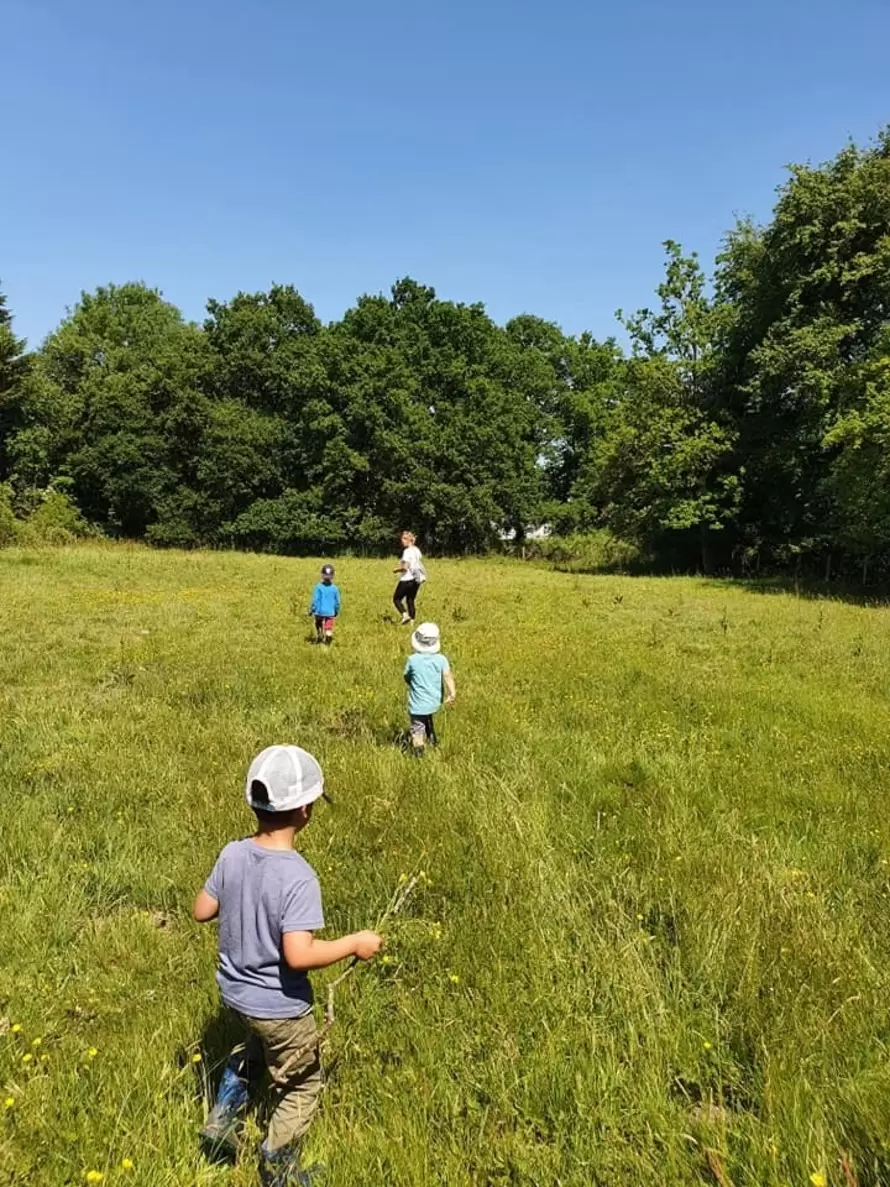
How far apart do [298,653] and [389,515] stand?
34.9 m

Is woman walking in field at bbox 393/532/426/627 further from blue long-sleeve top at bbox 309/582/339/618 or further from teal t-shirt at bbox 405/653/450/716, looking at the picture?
teal t-shirt at bbox 405/653/450/716

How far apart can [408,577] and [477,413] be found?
3249 centimetres

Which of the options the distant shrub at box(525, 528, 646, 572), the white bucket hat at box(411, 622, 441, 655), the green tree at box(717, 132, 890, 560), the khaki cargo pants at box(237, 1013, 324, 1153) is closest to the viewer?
the khaki cargo pants at box(237, 1013, 324, 1153)

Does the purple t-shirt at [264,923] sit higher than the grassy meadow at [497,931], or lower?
higher

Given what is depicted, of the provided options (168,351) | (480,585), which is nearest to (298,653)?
(480,585)

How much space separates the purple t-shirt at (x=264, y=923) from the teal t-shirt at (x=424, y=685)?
4712mm

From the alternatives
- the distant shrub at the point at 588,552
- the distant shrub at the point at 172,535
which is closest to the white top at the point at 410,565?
the distant shrub at the point at 588,552

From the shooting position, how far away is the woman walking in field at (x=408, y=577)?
623 inches

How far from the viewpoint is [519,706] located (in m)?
9.28

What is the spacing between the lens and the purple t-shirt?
2.73m

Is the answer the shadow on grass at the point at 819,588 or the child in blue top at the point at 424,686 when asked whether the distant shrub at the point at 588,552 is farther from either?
the child in blue top at the point at 424,686

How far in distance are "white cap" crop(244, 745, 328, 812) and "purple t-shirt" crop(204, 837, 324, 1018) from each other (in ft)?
0.69

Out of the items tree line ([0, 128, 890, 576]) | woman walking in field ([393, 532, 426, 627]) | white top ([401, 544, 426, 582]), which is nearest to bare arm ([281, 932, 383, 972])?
woman walking in field ([393, 532, 426, 627])

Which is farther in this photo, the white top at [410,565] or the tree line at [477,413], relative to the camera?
the tree line at [477,413]
